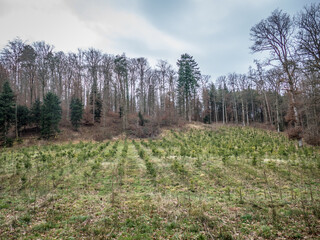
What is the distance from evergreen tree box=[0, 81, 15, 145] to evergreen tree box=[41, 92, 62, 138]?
324cm

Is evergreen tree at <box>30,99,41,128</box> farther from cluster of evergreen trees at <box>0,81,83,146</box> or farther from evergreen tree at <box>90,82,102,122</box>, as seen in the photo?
evergreen tree at <box>90,82,102,122</box>

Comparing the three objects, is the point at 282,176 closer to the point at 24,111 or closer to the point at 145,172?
the point at 145,172

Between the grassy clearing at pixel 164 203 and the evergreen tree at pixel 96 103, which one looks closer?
the grassy clearing at pixel 164 203

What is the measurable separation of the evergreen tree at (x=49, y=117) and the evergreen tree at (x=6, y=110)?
3.24 metres

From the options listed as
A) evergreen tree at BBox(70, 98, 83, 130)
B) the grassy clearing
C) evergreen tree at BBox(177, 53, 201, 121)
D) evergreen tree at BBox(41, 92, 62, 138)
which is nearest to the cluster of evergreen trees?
evergreen tree at BBox(41, 92, 62, 138)

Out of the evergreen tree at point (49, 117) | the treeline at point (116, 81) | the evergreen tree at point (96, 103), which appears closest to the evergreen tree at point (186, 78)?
the treeline at point (116, 81)

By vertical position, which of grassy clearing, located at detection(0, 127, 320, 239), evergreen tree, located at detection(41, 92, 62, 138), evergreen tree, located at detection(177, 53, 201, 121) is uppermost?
evergreen tree, located at detection(177, 53, 201, 121)

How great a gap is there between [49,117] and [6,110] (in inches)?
175

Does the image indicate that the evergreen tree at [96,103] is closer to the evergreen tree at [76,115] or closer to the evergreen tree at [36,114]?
the evergreen tree at [76,115]

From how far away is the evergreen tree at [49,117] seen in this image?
22.2 meters

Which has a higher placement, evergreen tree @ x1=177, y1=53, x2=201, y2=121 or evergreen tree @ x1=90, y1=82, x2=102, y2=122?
evergreen tree @ x1=177, y1=53, x2=201, y2=121

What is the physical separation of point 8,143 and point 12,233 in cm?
2027

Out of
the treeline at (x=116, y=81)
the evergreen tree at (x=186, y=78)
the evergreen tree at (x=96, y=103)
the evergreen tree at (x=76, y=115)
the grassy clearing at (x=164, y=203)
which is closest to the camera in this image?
the grassy clearing at (x=164, y=203)

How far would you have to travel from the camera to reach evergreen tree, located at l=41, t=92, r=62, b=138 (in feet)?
72.8
